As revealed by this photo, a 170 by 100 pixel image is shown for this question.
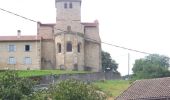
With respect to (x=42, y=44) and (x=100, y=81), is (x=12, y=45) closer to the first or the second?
(x=42, y=44)

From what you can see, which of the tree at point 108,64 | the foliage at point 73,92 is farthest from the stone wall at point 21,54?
the foliage at point 73,92

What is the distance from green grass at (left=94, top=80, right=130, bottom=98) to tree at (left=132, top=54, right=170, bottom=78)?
1251cm

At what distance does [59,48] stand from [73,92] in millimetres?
58707

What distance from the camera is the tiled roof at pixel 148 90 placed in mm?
64925

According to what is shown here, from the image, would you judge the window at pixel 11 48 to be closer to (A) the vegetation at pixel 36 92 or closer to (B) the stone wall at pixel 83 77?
(B) the stone wall at pixel 83 77

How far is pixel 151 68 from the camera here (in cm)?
11594

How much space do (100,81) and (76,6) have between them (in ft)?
60.6

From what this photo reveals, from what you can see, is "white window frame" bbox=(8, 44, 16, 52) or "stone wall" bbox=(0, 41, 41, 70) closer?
"stone wall" bbox=(0, 41, 41, 70)

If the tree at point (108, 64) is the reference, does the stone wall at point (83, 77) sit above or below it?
below

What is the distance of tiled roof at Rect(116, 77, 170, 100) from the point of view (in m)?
64.9

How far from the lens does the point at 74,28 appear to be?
115500 millimetres

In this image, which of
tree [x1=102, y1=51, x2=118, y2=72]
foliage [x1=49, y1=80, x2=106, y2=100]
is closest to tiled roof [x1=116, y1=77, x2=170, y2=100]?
foliage [x1=49, y1=80, x2=106, y2=100]

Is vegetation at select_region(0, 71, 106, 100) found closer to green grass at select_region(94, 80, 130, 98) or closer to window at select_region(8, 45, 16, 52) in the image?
green grass at select_region(94, 80, 130, 98)

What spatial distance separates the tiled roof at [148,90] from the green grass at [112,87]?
50.7ft
